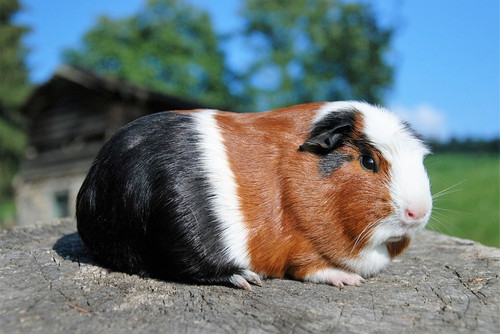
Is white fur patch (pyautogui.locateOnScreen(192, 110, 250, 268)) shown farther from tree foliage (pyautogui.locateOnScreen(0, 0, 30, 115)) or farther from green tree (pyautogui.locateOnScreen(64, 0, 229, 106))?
tree foliage (pyautogui.locateOnScreen(0, 0, 30, 115))

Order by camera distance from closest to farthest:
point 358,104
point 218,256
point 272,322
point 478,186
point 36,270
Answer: point 272,322 → point 218,256 → point 36,270 → point 358,104 → point 478,186

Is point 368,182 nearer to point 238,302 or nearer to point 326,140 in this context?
point 326,140

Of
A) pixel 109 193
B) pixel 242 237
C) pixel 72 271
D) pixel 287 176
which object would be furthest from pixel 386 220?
A: pixel 72 271

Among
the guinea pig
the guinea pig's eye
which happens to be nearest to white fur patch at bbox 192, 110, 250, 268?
the guinea pig

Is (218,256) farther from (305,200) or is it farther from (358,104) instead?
(358,104)

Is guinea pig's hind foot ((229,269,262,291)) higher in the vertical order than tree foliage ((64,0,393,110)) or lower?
lower

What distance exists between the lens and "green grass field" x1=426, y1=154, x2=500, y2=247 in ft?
25.4

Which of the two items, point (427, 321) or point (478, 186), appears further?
point (478, 186)

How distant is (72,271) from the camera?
7.66 ft

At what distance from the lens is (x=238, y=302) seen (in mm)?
1963

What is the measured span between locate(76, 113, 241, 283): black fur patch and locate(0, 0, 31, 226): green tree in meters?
28.0

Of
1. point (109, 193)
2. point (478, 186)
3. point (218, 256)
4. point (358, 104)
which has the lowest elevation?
point (478, 186)

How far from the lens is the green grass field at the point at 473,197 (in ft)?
25.4

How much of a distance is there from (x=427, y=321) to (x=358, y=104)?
1.27 metres
